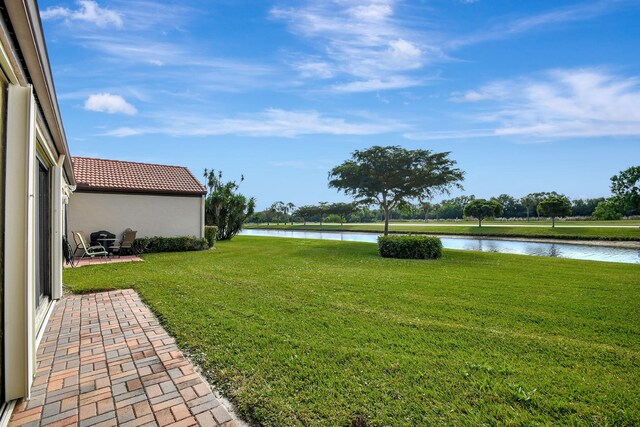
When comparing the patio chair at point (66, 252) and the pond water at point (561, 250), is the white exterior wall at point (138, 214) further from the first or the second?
the pond water at point (561, 250)

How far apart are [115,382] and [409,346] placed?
2978mm

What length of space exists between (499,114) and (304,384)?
1683 centimetres

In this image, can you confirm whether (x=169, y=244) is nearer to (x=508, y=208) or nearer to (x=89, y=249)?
(x=89, y=249)

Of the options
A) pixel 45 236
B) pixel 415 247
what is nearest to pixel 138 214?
pixel 45 236

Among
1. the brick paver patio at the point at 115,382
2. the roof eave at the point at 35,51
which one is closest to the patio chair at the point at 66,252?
the brick paver patio at the point at 115,382

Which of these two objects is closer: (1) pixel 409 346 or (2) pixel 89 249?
(1) pixel 409 346

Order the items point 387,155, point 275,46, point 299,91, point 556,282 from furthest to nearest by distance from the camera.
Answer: point 387,155 → point 299,91 → point 275,46 → point 556,282

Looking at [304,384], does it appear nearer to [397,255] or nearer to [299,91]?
[397,255]

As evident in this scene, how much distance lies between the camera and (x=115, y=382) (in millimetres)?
2816

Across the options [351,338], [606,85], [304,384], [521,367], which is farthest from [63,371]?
[606,85]

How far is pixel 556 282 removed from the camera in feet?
25.2

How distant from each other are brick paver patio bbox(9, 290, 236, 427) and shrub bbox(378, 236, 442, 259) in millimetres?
10138

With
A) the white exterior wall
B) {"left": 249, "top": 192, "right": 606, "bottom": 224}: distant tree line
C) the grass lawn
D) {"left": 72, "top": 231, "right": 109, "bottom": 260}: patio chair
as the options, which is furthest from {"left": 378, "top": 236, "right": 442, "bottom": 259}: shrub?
{"left": 249, "top": 192, "right": 606, "bottom": 224}: distant tree line

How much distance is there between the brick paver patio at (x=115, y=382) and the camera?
2312 millimetres
